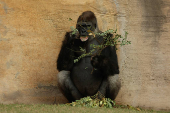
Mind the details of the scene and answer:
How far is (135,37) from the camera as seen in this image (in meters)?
4.82

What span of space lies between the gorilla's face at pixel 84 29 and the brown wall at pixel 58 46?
944mm

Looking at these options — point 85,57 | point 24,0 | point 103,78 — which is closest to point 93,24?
point 85,57

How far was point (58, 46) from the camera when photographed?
15.9 ft

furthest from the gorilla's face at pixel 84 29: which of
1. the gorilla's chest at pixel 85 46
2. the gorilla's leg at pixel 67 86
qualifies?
the gorilla's leg at pixel 67 86

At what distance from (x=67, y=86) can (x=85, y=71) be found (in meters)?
0.35

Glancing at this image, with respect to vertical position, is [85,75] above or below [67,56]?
below

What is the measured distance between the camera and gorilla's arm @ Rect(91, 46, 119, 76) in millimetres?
3799

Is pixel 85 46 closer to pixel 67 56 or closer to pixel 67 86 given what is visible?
pixel 67 56

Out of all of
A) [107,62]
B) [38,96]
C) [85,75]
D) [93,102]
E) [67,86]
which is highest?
[107,62]

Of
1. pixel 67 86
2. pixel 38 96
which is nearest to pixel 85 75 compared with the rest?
pixel 67 86

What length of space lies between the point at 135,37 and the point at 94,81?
1.29m

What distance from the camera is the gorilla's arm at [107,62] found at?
12.5 ft

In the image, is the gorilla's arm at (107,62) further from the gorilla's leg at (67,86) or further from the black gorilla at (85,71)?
the gorilla's leg at (67,86)

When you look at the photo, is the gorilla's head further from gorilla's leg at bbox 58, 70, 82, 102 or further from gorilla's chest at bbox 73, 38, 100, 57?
gorilla's leg at bbox 58, 70, 82, 102
